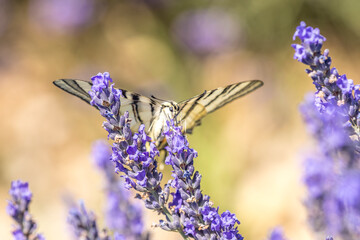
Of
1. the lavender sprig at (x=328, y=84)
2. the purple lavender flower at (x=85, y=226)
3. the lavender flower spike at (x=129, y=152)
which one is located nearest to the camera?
the lavender sprig at (x=328, y=84)

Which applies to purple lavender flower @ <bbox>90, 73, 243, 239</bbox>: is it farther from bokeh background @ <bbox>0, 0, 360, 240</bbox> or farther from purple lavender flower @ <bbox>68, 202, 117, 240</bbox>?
bokeh background @ <bbox>0, 0, 360, 240</bbox>

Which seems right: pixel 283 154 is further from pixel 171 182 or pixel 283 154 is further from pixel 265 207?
pixel 171 182

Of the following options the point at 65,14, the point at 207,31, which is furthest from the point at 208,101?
the point at 65,14

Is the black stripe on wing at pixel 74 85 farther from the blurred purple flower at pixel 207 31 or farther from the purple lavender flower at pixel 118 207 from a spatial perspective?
the blurred purple flower at pixel 207 31

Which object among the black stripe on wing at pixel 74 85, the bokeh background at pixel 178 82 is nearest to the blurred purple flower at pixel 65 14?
the bokeh background at pixel 178 82

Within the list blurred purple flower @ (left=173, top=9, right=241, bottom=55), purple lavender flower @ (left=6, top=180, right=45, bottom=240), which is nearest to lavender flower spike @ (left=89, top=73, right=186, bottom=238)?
purple lavender flower @ (left=6, top=180, right=45, bottom=240)

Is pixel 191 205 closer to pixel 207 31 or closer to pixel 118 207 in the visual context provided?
pixel 118 207

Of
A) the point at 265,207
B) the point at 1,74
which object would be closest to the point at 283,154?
the point at 265,207
